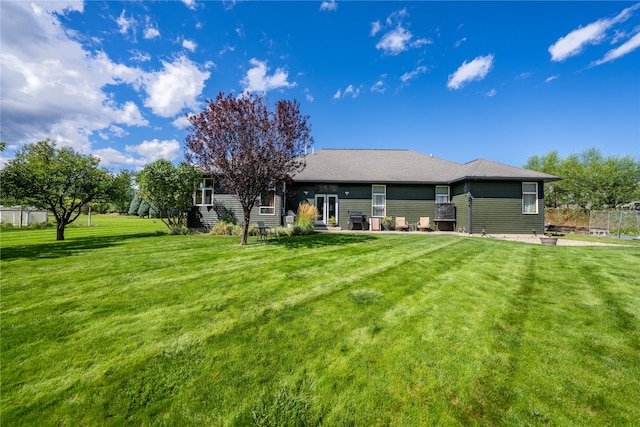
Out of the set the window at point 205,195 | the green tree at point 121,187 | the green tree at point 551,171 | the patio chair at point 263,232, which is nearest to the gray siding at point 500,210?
the patio chair at point 263,232

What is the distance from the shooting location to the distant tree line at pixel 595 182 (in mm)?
24422

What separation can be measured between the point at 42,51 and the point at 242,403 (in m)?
11.8

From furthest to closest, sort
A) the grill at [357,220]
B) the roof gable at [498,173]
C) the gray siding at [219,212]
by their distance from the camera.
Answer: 1. the grill at [357,220]
2. the gray siding at [219,212]
3. the roof gable at [498,173]

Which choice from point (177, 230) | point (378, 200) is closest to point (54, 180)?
point (177, 230)

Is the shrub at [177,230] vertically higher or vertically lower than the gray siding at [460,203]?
lower

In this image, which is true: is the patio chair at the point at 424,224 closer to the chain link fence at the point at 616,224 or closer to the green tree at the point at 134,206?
the chain link fence at the point at 616,224

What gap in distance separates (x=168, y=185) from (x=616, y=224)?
26.1 m

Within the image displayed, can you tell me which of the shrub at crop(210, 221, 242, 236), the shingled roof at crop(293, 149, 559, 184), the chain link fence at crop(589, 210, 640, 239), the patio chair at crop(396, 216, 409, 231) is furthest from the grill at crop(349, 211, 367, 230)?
the chain link fence at crop(589, 210, 640, 239)

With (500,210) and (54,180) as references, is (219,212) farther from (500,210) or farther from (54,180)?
(500,210)

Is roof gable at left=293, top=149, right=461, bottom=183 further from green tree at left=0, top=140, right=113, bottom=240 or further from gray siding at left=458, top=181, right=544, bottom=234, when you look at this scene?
green tree at left=0, top=140, right=113, bottom=240

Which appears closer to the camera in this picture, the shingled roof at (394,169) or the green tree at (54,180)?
the green tree at (54,180)

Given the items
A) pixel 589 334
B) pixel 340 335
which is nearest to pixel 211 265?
pixel 340 335

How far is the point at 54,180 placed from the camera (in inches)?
379

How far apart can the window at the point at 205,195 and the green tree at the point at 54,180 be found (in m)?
4.11
